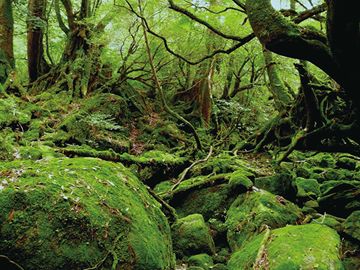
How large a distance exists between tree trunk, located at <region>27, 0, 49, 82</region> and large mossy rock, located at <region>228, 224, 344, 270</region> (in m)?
11.1

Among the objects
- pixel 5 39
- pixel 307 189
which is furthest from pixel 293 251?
pixel 5 39

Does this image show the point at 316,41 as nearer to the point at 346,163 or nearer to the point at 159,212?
the point at 159,212

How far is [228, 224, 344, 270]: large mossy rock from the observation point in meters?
3.19

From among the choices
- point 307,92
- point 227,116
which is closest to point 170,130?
point 227,116

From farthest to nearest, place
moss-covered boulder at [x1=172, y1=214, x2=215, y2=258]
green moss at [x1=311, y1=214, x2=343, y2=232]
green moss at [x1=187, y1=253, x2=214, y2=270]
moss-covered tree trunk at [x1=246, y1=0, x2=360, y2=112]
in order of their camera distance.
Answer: moss-covered boulder at [x1=172, y1=214, x2=215, y2=258] < green moss at [x1=311, y1=214, x2=343, y2=232] < green moss at [x1=187, y1=253, x2=214, y2=270] < moss-covered tree trunk at [x1=246, y1=0, x2=360, y2=112]

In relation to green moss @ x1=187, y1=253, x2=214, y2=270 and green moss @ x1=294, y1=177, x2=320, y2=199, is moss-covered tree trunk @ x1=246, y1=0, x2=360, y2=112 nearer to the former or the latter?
green moss @ x1=294, y1=177, x2=320, y2=199

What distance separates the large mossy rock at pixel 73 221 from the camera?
271cm

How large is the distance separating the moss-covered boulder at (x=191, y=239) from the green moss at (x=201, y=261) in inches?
9.2

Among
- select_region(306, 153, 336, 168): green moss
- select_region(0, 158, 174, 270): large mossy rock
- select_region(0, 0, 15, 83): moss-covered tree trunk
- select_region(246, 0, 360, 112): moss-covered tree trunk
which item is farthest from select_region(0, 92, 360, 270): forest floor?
select_region(0, 0, 15, 83): moss-covered tree trunk

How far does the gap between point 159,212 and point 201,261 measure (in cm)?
82

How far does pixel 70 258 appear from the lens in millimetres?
2746

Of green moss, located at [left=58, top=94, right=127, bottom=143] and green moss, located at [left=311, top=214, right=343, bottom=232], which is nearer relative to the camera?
green moss, located at [left=311, top=214, right=343, bottom=232]

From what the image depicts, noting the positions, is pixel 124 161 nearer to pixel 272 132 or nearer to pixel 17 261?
pixel 272 132

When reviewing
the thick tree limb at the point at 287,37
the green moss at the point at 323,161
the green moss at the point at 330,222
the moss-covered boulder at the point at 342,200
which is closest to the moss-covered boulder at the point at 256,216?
the green moss at the point at 330,222
